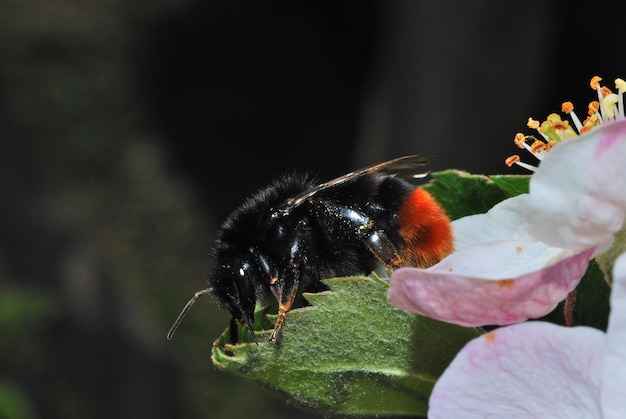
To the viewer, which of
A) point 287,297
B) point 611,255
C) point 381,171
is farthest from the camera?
point 381,171

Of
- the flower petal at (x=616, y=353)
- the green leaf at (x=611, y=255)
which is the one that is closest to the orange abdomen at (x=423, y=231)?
the green leaf at (x=611, y=255)

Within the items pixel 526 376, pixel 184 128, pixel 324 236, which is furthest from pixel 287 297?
pixel 184 128

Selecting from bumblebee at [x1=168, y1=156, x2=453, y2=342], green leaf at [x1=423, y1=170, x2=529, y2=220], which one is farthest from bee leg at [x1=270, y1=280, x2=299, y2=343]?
green leaf at [x1=423, y1=170, x2=529, y2=220]

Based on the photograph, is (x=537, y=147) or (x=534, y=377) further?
(x=537, y=147)

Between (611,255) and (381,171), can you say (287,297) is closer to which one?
(381,171)

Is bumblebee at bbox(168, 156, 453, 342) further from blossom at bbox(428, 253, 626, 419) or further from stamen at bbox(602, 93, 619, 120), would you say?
blossom at bbox(428, 253, 626, 419)

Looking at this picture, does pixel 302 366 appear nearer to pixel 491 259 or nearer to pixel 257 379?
pixel 257 379

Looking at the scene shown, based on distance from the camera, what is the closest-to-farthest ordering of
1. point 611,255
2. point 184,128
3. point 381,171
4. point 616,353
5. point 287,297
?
point 616,353, point 611,255, point 287,297, point 381,171, point 184,128

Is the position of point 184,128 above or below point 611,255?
below
